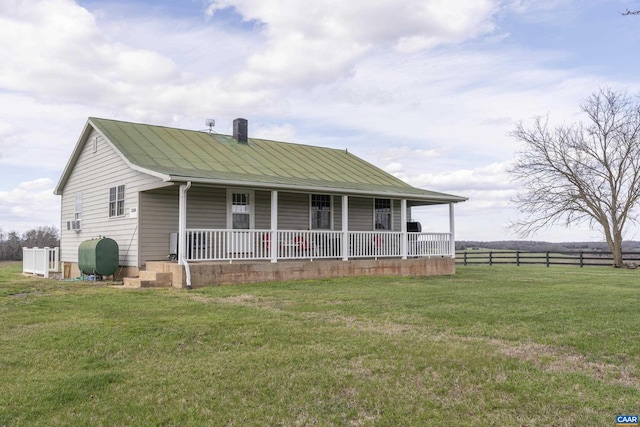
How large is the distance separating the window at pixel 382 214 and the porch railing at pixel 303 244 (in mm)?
1414

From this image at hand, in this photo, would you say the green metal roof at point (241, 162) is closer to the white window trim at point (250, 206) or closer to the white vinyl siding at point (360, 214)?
the white window trim at point (250, 206)

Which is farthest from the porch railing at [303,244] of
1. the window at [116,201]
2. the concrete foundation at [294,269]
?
the window at [116,201]

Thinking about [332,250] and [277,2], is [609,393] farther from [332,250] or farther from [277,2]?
[332,250]

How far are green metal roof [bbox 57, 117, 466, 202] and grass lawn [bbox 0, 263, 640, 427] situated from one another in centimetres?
552

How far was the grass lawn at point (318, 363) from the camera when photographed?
15.0 ft

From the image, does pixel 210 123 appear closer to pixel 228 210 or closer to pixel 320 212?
pixel 228 210

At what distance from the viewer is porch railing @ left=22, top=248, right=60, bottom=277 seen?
A: 18094 millimetres

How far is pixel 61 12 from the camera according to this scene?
1314 cm

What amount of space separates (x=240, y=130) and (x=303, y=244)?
21.0ft

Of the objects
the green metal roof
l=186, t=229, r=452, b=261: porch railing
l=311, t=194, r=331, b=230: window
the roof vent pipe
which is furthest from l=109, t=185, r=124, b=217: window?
l=311, t=194, r=331, b=230: window

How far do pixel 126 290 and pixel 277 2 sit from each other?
25.0 feet

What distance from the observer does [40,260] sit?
1867 centimetres

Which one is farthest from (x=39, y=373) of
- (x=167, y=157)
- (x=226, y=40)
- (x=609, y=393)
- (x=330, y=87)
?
(x=330, y=87)

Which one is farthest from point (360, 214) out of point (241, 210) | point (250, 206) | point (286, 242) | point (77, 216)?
point (77, 216)
